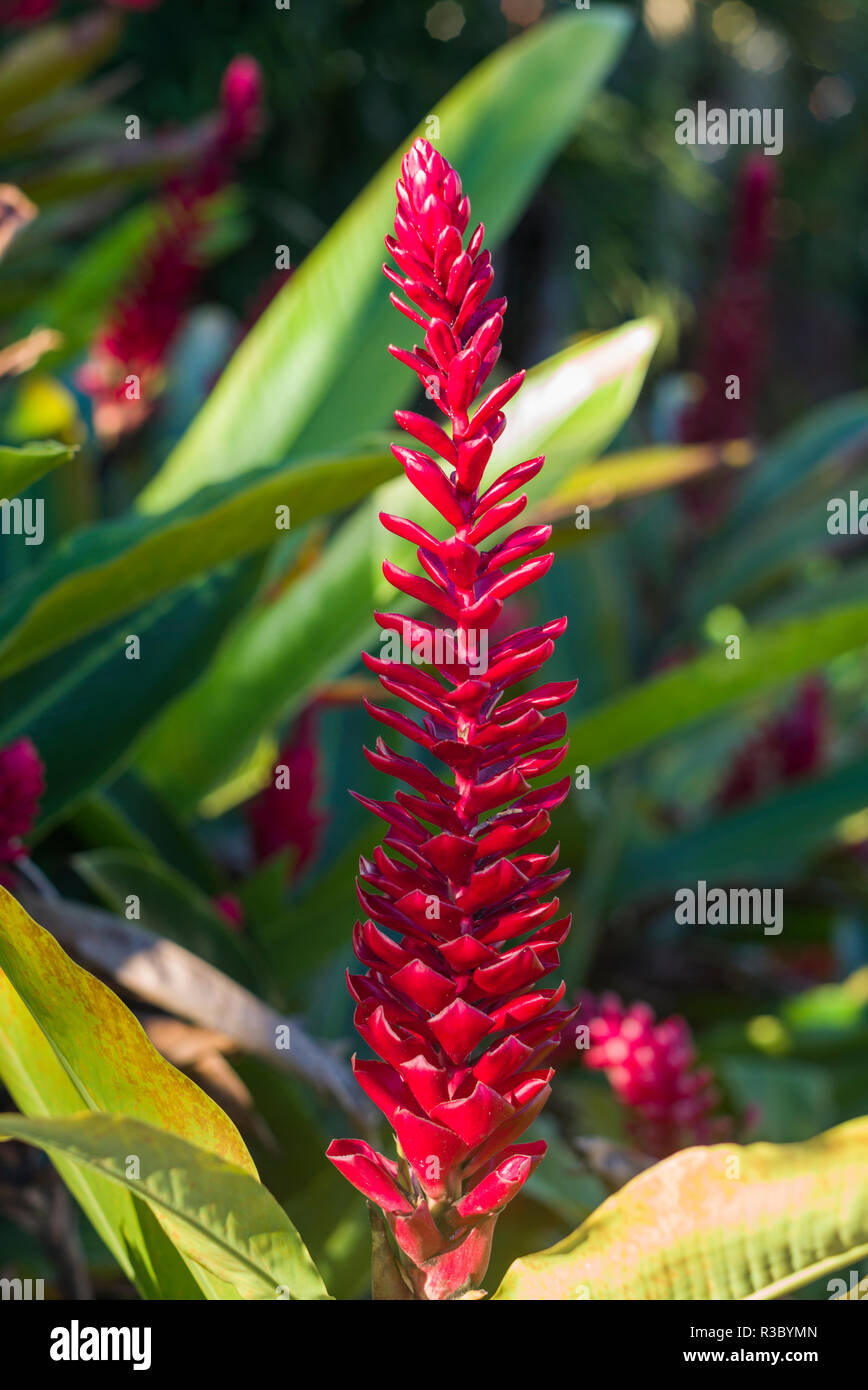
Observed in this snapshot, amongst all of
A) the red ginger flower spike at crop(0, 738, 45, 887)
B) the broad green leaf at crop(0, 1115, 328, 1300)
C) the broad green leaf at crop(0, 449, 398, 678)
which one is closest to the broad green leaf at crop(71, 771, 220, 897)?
the broad green leaf at crop(0, 449, 398, 678)

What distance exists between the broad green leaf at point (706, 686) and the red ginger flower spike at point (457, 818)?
52 centimetres

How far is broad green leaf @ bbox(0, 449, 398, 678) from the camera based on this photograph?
1.93ft

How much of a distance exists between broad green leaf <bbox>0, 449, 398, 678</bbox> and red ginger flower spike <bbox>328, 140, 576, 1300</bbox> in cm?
24

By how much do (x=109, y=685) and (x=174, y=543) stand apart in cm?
23

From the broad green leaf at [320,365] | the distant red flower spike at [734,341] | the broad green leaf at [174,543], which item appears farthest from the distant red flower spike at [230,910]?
the distant red flower spike at [734,341]

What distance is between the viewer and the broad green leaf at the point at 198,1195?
1.09 ft

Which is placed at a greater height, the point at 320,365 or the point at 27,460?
the point at 320,365

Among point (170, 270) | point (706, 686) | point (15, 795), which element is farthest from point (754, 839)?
point (15, 795)

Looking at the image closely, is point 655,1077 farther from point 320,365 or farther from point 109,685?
point 320,365

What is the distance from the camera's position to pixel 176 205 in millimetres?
1084

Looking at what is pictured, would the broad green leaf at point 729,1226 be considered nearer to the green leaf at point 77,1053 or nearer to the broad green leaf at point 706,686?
the green leaf at point 77,1053

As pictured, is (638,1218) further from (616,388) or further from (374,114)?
(374,114)

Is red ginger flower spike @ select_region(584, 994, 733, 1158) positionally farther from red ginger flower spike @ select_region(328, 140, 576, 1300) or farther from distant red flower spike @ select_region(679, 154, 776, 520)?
distant red flower spike @ select_region(679, 154, 776, 520)

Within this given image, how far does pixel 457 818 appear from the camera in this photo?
14.4 inches
